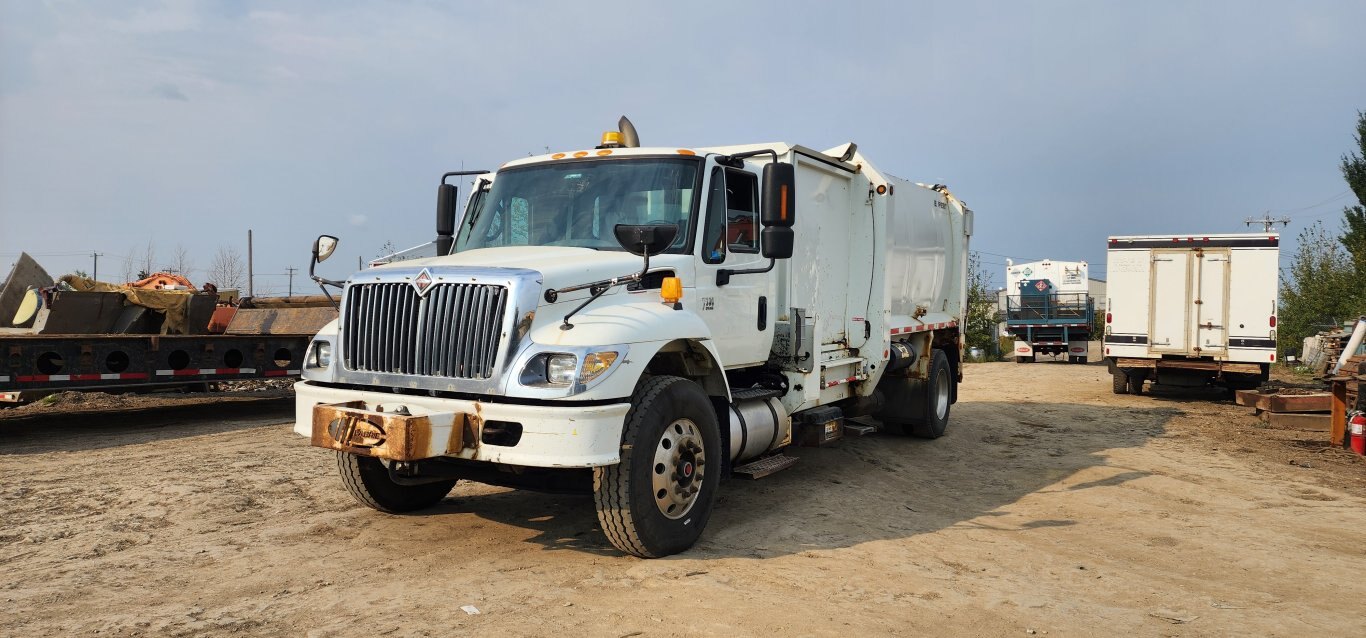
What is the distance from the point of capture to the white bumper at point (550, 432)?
4.87 m

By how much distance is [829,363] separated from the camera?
8.09m

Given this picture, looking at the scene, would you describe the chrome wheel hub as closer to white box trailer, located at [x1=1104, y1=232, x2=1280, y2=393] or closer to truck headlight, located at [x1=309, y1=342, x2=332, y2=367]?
truck headlight, located at [x1=309, y1=342, x2=332, y2=367]

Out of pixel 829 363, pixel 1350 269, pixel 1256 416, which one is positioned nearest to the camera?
pixel 829 363

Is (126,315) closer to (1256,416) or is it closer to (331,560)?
(331,560)

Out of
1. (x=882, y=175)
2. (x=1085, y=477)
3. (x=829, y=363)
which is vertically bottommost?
(x=1085, y=477)

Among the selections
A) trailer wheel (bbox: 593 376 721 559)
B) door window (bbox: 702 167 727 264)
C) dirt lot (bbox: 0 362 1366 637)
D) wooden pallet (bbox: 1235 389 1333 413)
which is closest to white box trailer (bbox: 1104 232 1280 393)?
wooden pallet (bbox: 1235 389 1333 413)

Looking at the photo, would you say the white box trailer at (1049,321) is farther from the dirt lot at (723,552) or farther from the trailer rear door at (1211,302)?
the dirt lot at (723,552)

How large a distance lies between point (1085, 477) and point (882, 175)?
11.2 feet

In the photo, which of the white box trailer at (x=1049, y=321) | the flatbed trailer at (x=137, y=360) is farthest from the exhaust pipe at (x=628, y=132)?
the white box trailer at (x=1049, y=321)

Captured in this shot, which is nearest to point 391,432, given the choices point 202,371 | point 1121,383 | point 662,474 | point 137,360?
point 662,474

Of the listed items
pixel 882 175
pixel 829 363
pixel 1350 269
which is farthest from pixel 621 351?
pixel 1350 269

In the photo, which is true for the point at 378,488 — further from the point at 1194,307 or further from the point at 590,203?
the point at 1194,307

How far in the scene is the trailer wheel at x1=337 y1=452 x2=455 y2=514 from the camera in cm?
626

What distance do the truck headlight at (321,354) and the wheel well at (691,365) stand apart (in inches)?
77.8
